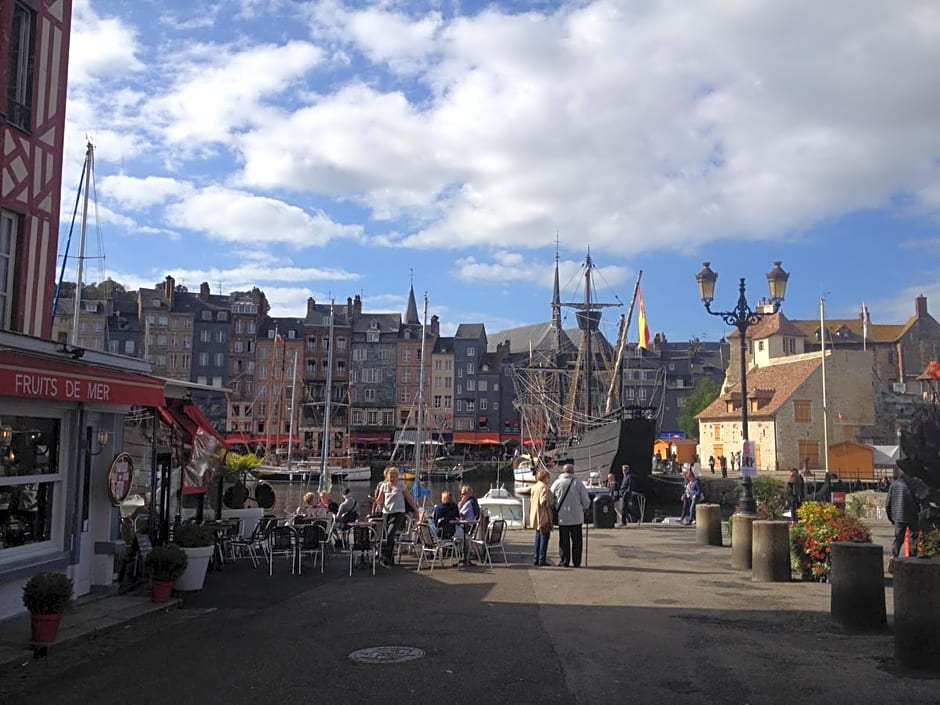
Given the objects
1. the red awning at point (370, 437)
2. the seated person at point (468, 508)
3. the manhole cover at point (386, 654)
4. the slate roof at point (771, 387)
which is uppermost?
the slate roof at point (771, 387)

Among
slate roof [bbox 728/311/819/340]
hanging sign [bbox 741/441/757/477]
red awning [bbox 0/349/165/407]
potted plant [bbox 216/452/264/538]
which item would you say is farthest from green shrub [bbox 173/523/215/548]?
slate roof [bbox 728/311/819/340]

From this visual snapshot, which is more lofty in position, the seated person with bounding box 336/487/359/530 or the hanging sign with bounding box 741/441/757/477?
the hanging sign with bounding box 741/441/757/477

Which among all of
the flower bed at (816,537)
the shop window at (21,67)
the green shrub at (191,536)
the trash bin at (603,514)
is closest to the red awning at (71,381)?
the green shrub at (191,536)

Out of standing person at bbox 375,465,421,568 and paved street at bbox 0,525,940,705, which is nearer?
paved street at bbox 0,525,940,705

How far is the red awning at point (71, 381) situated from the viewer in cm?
868

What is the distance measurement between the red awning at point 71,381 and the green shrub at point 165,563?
193 centimetres

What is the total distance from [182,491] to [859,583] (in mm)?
10572

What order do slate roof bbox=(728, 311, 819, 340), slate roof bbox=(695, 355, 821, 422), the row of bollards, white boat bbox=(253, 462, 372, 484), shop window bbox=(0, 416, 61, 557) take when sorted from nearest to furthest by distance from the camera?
the row of bollards
shop window bbox=(0, 416, 61, 557)
slate roof bbox=(695, 355, 821, 422)
white boat bbox=(253, 462, 372, 484)
slate roof bbox=(728, 311, 819, 340)

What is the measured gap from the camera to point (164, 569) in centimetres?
1099

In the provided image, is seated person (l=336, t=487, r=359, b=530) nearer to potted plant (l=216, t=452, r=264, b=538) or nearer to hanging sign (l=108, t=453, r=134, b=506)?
potted plant (l=216, t=452, r=264, b=538)

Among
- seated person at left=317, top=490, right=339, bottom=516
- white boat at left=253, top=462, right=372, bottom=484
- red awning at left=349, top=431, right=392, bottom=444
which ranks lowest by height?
white boat at left=253, top=462, right=372, bottom=484

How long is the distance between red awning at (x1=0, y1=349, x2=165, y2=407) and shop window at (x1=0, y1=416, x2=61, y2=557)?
1.97 ft

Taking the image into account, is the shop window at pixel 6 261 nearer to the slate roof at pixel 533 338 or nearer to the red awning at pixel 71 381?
the red awning at pixel 71 381

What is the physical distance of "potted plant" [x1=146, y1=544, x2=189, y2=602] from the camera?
11.0m
